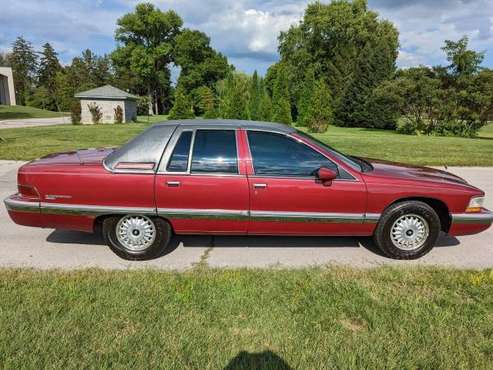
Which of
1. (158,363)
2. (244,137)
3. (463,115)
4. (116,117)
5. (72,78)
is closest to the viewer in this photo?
(158,363)

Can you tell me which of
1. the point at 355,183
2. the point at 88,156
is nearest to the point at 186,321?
the point at 355,183

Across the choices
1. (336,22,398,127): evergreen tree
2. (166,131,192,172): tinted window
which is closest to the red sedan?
(166,131,192,172): tinted window

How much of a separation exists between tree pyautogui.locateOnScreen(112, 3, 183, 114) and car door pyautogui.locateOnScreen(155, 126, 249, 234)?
56802mm

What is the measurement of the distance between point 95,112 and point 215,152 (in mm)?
29720

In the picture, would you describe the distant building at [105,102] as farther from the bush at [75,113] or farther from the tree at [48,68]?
the tree at [48,68]

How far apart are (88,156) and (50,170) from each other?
56cm

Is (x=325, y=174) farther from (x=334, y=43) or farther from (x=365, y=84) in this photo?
(x=334, y=43)

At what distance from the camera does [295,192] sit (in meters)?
4.00

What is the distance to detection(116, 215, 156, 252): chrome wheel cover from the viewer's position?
13.5 feet

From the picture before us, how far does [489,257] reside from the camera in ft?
14.4

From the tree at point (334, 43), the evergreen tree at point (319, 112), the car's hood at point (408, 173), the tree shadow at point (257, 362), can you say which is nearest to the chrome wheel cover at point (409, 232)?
the car's hood at point (408, 173)

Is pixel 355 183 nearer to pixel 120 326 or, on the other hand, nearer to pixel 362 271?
pixel 362 271

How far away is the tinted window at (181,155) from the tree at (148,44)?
56747 millimetres

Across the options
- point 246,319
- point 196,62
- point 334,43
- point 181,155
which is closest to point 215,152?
point 181,155
